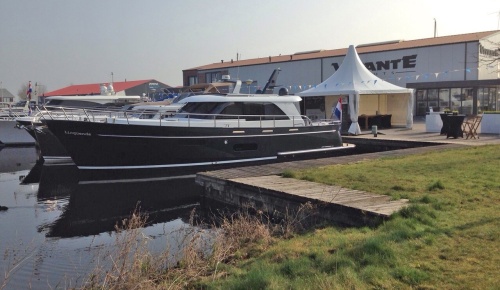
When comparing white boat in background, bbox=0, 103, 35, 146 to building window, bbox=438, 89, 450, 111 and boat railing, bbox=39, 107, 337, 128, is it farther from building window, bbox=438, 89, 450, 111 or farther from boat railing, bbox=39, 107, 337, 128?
building window, bbox=438, 89, 450, 111

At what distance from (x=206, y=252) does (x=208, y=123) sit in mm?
10459

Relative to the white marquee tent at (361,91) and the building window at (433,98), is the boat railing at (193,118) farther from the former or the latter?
the building window at (433,98)

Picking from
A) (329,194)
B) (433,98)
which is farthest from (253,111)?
(433,98)

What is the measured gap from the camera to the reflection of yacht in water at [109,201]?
35.9 feet

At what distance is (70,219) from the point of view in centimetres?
1158

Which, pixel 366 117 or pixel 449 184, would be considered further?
pixel 366 117

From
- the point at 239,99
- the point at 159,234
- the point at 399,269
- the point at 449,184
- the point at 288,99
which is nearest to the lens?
the point at 399,269

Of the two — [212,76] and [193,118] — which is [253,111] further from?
[212,76]

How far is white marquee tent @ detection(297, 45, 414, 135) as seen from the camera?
24.0 metres

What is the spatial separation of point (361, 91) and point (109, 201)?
48.2ft

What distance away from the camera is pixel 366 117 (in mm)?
26328

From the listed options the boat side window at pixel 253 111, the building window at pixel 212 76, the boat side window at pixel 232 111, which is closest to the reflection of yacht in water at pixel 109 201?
the boat side window at pixel 232 111

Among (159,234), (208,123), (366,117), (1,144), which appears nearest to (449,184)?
(159,234)

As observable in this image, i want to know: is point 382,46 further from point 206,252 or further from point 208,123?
point 206,252
